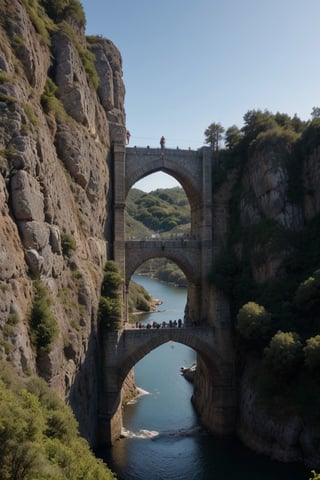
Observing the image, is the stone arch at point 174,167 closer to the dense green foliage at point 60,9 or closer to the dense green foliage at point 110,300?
the dense green foliage at point 110,300

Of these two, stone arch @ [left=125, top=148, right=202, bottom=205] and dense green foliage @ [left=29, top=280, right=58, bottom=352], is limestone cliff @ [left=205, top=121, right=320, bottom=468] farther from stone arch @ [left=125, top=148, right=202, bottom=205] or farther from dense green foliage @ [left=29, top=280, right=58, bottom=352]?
dense green foliage @ [left=29, top=280, right=58, bottom=352]

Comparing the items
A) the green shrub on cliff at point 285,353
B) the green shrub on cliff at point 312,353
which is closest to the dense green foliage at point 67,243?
the green shrub on cliff at point 285,353

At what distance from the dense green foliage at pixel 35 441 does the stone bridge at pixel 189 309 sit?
50.5 feet

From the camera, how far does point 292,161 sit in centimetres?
4172

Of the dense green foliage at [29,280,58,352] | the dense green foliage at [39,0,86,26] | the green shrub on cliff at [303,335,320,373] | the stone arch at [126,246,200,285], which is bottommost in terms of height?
the green shrub on cliff at [303,335,320,373]

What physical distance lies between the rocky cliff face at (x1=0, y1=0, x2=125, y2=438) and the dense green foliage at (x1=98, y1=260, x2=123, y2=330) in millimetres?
1146

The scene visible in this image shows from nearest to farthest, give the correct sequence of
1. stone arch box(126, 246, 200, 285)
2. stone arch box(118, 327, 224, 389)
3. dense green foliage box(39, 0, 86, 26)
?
stone arch box(118, 327, 224, 389) → dense green foliage box(39, 0, 86, 26) → stone arch box(126, 246, 200, 285)

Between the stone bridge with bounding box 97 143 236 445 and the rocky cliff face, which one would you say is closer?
the rocky cliff face

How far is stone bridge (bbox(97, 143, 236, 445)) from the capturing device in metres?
36.9

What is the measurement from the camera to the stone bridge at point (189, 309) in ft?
121

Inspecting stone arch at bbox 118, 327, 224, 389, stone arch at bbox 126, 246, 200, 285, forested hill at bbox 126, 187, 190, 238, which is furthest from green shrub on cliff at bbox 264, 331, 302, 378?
forested hill at bbox 126, 187, 190, 238

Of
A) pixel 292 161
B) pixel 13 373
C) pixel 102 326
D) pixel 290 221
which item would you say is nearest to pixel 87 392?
pixel 102 326

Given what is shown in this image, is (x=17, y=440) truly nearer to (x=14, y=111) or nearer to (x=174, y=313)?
(x=14, y=111)

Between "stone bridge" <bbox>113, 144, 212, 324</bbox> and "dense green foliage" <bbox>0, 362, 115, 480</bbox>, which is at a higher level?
"stone bridge" <bbox>113, 144, 212, 324</bbox>
